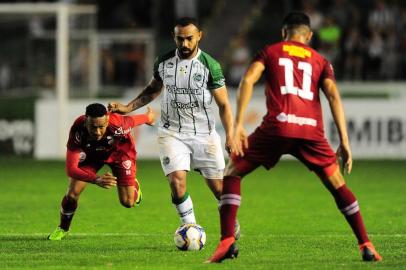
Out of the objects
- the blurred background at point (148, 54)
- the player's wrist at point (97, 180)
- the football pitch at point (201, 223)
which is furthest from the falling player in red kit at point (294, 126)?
the blurred background at point (148, 54)

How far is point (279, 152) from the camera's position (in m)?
9.23

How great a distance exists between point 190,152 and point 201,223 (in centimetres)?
252

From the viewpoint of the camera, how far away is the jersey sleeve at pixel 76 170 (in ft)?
35.6

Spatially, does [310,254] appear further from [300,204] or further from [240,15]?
[240,15]

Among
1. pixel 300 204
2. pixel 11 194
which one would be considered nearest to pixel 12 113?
pixel 11 194

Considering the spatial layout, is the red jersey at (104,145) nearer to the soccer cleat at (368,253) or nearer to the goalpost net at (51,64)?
the soccer cleat at (368,253)

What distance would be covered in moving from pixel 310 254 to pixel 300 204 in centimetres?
563

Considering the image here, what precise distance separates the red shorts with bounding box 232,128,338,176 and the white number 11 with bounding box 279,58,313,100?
391mm

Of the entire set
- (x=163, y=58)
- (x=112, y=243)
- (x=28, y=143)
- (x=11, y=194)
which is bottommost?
(x=28, y=143)

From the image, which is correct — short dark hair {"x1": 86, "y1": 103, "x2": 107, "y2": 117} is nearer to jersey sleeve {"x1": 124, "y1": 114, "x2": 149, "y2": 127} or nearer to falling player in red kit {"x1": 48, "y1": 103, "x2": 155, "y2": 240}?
falling player in red kit {"x1": 48, "y1": 103, "x2": 155, "y2": 240}

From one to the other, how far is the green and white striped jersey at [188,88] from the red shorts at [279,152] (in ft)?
5.23

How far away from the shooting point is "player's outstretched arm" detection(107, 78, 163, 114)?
1090 cm

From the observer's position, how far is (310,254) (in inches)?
395

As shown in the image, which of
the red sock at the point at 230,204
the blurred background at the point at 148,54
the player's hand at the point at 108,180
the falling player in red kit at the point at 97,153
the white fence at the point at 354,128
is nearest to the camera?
the red sock at the point at 230,204
